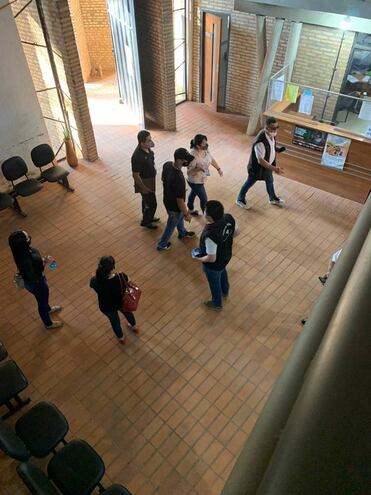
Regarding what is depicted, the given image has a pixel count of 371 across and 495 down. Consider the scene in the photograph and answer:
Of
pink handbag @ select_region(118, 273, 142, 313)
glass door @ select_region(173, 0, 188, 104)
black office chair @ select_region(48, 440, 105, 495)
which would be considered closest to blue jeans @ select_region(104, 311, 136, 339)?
pink handbag @ select_region(118, 273, 142, 313)

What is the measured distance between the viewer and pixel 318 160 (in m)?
7.75

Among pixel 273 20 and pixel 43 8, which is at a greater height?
pixel 43 8

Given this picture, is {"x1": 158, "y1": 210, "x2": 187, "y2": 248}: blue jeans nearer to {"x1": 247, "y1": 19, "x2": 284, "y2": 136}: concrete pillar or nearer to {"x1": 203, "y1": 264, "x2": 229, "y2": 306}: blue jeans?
{"x1": 203, "y1": 264, "x2": 229, "y2": 306}: blue jeans

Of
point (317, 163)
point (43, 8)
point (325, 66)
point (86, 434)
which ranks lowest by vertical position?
point (86, 434)

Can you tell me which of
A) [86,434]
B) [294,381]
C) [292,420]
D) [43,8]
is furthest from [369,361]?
A: [43,8]

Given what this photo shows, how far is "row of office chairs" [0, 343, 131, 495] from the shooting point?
330 cm

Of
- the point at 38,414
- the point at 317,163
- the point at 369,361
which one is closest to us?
the point at 369,361

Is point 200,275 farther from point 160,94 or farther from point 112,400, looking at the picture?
point 160,94

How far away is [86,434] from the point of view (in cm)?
444

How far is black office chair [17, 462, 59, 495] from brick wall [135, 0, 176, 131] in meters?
7.91

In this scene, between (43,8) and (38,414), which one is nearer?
(38,414)

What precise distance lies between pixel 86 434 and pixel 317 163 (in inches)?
243

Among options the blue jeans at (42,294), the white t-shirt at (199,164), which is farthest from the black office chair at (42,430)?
the white t-shirt at (199,164)

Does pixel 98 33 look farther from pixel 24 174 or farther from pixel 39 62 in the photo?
pixel 24 174
